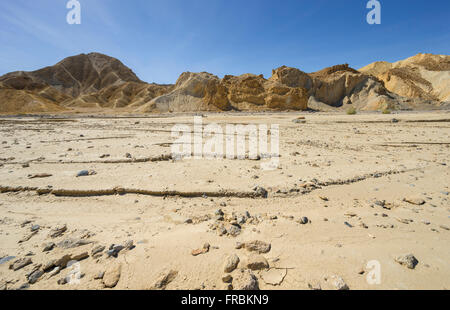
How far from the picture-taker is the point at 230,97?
4325 centimetres

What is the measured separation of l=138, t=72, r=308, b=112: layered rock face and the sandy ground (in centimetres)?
3875

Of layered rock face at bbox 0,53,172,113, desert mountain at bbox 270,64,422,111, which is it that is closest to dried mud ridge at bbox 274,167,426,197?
desert mountain at bbox 270,64,422,111

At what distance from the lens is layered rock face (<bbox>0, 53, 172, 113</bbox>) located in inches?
1713

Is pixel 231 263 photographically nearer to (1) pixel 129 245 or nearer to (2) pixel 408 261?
(1) pixel 129 245

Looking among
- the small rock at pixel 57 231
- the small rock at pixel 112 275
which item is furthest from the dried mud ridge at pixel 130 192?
the small rock at pixel 112 275

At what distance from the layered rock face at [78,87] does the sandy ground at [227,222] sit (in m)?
54.9

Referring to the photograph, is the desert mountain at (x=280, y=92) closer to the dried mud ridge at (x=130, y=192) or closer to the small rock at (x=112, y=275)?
the dried mud ridge at (x=130, y=192)

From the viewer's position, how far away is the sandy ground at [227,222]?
61.5 inches

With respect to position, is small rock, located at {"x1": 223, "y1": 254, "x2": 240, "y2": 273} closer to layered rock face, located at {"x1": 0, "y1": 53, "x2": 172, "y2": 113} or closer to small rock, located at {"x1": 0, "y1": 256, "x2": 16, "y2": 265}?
small rock, located at {"x1": 0, "y1": 256, "x2": 16, "y2": 265}

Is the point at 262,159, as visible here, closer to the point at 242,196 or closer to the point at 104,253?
the point at 242,196

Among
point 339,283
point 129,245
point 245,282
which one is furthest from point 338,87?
point 129,245

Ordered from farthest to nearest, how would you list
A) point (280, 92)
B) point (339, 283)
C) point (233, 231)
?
point (280, 92)
point (233, 231)
point (339, 283)

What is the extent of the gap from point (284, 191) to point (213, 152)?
2833 millimetres

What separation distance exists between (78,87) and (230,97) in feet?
262
